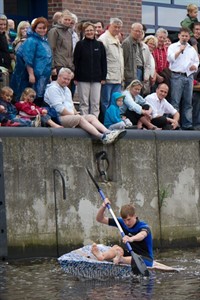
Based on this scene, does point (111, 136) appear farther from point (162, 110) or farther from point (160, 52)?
point (160, 52)

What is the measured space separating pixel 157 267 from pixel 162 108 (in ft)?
16.1

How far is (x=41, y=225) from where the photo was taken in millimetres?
20219

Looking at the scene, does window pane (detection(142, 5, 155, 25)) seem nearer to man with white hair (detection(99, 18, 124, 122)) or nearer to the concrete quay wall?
the concrete quay wall

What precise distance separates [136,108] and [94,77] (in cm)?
109

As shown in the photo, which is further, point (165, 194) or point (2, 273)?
point (165, 194)

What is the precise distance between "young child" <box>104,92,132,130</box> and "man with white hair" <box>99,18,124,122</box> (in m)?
0.50

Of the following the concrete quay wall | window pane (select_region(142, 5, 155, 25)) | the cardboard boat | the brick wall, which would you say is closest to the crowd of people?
the concrete quay wall

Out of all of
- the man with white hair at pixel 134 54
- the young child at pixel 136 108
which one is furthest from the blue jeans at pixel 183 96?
the young child at pixel 136 108

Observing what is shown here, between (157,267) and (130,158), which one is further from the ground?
(130,158)

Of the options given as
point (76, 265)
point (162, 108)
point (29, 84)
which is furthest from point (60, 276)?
point (162, 108)

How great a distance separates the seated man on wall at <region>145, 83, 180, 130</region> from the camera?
2272 centimetres

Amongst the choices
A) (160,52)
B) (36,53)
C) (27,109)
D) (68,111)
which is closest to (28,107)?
(27,109)

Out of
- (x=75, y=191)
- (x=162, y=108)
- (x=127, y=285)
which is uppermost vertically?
(x=162, y=108)

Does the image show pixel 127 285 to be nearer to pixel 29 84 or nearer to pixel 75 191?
pixel 75 191
